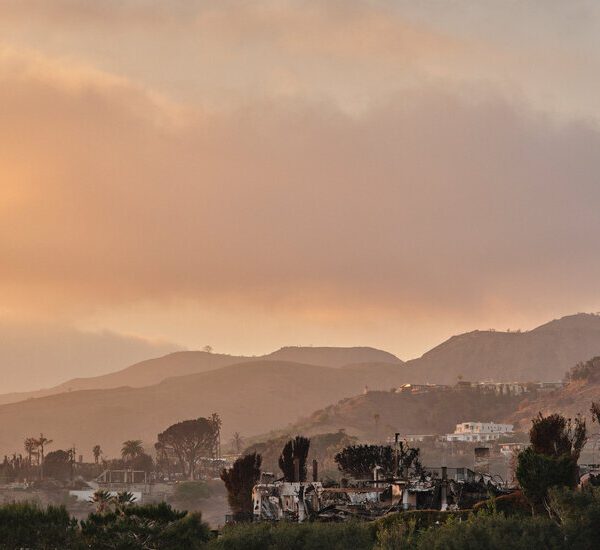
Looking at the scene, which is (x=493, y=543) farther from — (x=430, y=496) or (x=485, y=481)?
(x=485, y=481)

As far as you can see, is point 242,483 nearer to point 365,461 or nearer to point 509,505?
point 365,461

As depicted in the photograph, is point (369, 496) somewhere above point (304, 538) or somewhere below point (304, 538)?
above

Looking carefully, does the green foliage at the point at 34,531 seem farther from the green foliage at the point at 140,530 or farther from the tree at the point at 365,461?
the tree at the point at 365,461

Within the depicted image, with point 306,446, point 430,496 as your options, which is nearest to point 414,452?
point 306,446

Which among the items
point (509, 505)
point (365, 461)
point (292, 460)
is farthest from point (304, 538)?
point (365, 461)

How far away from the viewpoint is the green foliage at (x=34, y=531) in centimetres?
9325

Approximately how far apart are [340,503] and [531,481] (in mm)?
34165

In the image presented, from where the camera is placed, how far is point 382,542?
315 ft

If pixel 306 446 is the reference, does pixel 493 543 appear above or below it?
below

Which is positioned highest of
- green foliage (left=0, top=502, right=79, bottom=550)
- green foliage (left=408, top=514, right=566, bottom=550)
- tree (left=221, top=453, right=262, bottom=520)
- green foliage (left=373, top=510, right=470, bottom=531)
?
tree (left=221, top=453, right=262, bottom=520)

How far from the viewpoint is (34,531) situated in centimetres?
9362

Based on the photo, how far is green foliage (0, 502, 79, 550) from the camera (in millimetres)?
93250

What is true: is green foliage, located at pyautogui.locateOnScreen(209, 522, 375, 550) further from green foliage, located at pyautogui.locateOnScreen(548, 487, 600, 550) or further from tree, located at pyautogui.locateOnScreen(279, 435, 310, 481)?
tree, located at pyautogui.locateOnScreen(279, 435, 310, 481)

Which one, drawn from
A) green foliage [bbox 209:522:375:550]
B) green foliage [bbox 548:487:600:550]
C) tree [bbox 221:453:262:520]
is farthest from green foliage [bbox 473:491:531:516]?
tree [bbox 221:453:262:520]
